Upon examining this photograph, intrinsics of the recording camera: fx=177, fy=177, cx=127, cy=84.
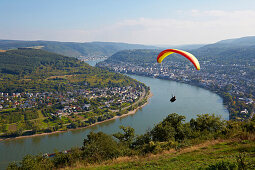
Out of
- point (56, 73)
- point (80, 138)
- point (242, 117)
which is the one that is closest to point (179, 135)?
point (80, 138)

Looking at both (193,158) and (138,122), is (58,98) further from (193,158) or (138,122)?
(193,158)

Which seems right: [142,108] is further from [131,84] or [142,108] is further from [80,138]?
[131,84]

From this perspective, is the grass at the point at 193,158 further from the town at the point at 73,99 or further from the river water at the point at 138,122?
the town at the point at 73,99

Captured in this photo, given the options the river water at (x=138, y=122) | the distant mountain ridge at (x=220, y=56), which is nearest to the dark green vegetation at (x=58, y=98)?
the river water at (x=138, y=122)

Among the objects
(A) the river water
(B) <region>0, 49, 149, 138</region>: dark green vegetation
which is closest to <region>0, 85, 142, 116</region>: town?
(B) <region>0, 49, 149, 138</region>: dark green vegetation

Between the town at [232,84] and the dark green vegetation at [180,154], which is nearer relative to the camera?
the dark green vegetation at [180,154]

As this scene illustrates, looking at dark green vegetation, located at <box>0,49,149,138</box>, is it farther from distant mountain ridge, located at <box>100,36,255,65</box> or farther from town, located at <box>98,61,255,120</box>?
distant mountain ridge, located at <box>100,36,255,65</box>

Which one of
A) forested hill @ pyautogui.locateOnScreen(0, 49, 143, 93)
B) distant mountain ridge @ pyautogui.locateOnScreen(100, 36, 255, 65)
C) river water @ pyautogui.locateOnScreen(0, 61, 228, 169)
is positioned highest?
distant mountain ridge @ pyautogui.locateOnScreen(100, 36, 255, 65)
